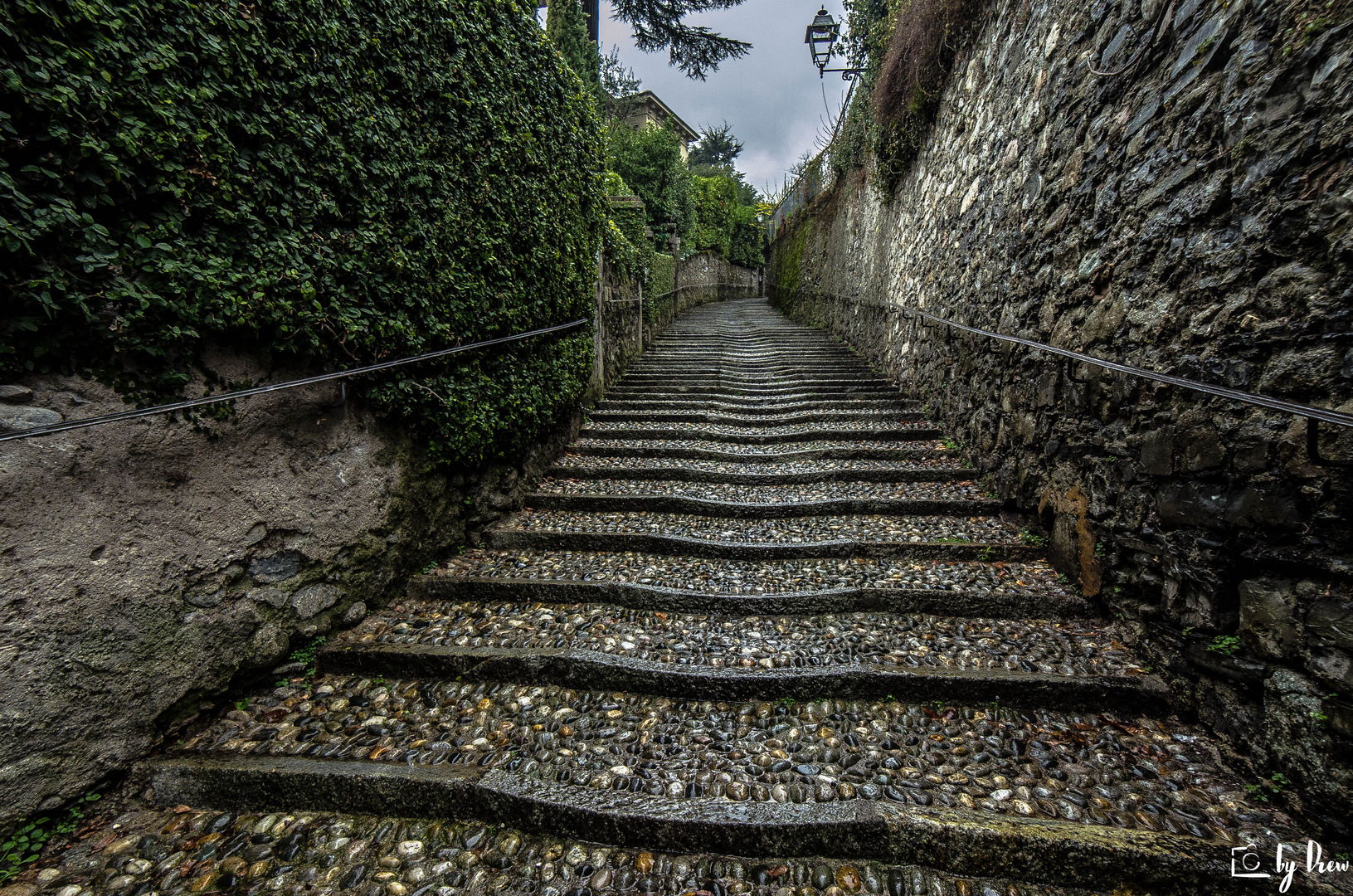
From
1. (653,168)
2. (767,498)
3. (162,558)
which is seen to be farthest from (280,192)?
(653,168)

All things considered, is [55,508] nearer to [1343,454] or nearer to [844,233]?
[1343,454]

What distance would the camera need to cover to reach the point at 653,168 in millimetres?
13148

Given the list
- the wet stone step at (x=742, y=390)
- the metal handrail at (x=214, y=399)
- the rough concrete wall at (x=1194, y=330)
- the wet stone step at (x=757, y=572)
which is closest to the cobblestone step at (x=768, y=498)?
the rough concrete wall at (x=1194, y=330)

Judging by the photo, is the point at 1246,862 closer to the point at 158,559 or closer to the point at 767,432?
the point at 158,559

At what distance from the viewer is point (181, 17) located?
1.87m

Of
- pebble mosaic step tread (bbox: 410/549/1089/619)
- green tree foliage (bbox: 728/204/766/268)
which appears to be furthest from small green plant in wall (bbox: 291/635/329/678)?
green tree foliage (bbox: 728/204/766/268)

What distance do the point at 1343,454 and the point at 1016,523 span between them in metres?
1.97

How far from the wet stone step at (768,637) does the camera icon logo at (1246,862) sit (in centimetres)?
76

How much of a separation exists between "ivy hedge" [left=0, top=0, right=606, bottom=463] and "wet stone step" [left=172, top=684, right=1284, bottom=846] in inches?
59.6

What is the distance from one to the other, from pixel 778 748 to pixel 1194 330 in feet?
8.10

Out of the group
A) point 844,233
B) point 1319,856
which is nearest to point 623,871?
point 1319,856

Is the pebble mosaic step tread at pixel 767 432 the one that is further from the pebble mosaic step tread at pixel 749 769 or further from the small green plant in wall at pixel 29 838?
the small green plant in wall at pixel 29 838

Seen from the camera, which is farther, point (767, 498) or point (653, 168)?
point (653, 168)
